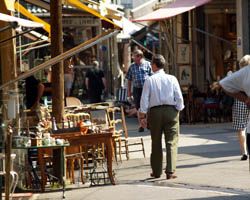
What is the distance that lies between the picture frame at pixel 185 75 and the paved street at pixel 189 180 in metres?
7.42

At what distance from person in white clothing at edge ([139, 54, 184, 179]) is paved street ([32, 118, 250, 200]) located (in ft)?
0.95

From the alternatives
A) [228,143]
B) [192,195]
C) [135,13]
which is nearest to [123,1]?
[135,13]

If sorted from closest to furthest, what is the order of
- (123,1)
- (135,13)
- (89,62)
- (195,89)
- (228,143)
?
(228,143), (195,89), (135,13), (89,62), (123,1)

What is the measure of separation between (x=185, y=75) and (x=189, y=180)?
12.7m

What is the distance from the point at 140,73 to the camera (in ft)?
63.5

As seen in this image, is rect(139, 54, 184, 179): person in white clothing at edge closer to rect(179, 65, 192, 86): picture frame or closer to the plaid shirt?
the plaid shirt

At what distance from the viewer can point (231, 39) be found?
25672 mm

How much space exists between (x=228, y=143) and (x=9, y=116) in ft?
22.2

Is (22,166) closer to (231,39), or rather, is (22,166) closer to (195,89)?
(195,89)

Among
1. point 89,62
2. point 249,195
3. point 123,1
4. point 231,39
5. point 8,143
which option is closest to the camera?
point 8,143

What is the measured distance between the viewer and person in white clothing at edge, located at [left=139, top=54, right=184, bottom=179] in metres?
12.5

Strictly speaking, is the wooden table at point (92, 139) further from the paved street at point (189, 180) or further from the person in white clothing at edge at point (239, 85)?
the person in white clothing at edge at point (239, 85)

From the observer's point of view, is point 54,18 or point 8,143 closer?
point 8,143

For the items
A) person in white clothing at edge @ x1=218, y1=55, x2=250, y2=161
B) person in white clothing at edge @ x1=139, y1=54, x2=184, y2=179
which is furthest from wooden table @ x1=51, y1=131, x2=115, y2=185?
person in white clothing at edge @ x1=218, y1=55, x2=250, y2=161
